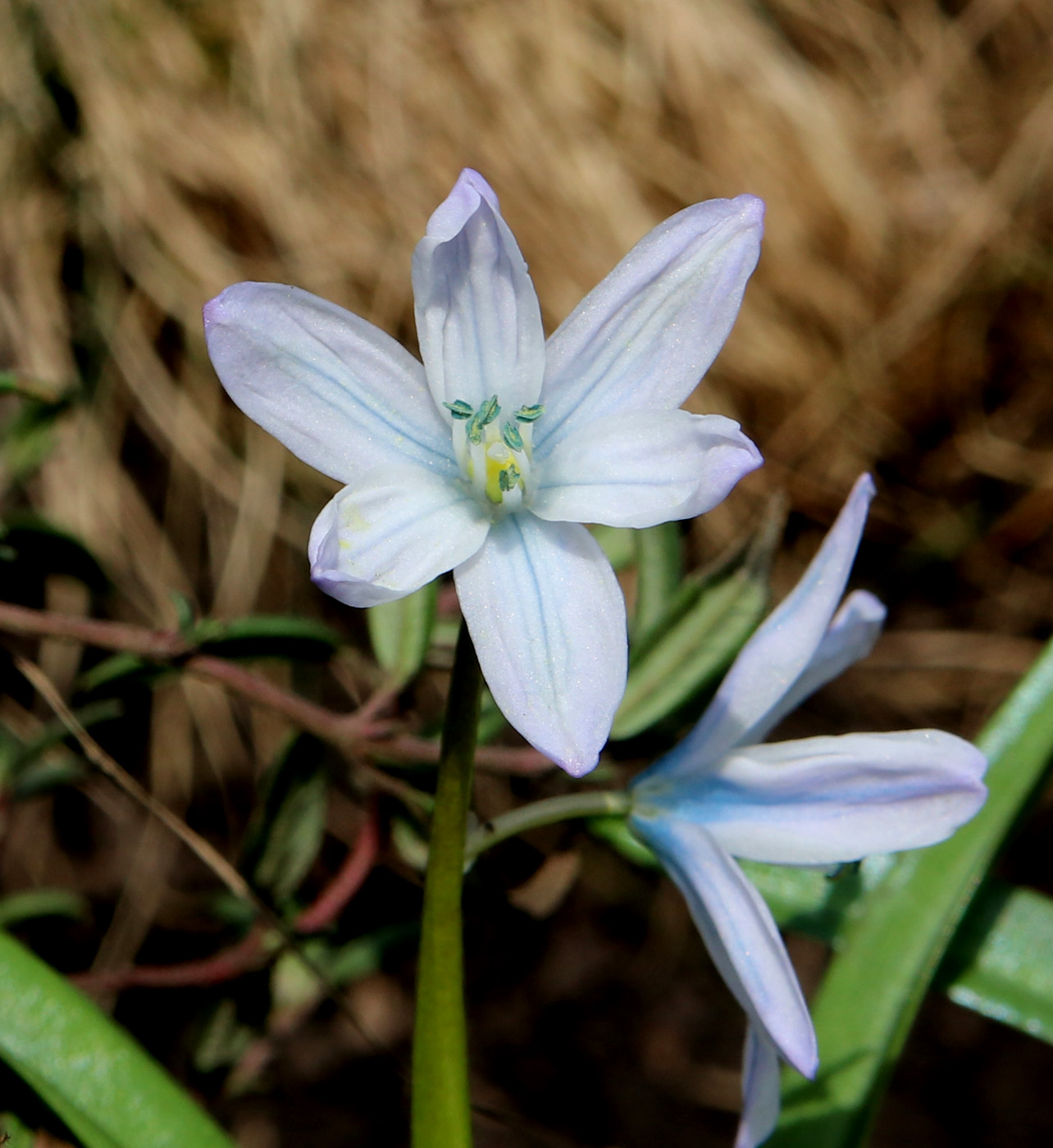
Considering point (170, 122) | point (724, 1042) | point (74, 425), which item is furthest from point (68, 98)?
point (724, 1042)

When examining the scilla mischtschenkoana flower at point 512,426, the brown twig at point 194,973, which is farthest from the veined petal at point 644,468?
the brown twig at point 194,973

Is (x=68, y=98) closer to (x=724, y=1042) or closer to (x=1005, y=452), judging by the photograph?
(x=1005, y=452)

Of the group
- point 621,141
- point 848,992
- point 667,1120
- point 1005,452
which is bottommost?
point 667,1120

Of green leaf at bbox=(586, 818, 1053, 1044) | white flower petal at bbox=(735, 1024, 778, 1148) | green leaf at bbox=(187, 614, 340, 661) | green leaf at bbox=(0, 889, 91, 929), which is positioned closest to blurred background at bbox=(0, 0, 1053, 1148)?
green leaf at bbox=(0, 889, 91, 929)

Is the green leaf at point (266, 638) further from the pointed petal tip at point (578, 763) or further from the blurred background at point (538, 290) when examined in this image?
the pointed petal tip at point (578, 763)

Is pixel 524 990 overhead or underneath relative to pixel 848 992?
underneath

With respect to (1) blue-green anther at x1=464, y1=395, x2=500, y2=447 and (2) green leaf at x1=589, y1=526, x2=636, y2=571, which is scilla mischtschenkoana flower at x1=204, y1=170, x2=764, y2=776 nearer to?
(1) blue-green anther at x1=464, y1=395, x2=500, y2=447

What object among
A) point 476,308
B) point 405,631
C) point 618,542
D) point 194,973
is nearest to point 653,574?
point 618,542
